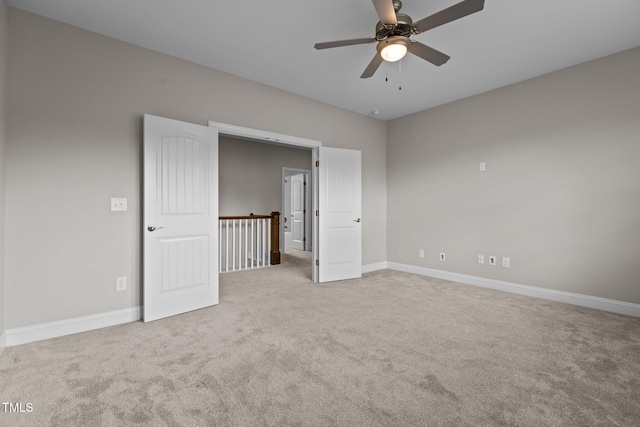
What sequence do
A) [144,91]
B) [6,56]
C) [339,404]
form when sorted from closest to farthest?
1. [339,404]
2. [6,56]
3. [144,91]

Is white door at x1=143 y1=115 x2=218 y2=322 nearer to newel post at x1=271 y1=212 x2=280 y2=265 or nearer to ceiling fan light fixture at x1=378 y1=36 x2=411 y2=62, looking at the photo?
ceiling fan light fixture at x1=378 y1=36 x2=411 y2=62

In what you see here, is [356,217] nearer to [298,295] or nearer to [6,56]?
[298,295]

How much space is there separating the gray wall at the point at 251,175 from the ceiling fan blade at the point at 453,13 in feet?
16.1

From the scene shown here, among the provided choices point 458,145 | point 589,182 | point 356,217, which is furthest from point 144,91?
point 589,182

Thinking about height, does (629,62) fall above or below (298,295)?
above

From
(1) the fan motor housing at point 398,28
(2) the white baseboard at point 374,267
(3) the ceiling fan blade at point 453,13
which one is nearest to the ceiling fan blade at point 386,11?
(1) the fan motor housing at point 398,28

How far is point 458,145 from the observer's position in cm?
443

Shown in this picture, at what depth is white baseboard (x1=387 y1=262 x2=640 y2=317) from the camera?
304 cm

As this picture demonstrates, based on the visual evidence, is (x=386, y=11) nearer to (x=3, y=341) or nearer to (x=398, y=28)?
(x=398, y=28)

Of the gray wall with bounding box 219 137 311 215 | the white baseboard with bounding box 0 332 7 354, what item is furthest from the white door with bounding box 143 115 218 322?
the gray wall with bounding box 219 137 311 215

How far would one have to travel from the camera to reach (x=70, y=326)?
255 centimetres

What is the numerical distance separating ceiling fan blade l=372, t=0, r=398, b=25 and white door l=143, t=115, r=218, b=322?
2.14 m

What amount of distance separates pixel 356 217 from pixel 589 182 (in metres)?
2.86

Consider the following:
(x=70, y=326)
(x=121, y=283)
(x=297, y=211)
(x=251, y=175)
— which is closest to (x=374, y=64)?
(x=121, y=283)
